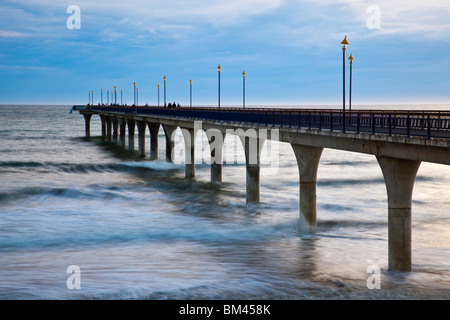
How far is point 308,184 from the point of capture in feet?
97.2

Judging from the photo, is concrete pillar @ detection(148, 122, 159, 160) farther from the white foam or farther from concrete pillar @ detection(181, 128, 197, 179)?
concrete pillar @ detection(181, 128, 197, 179)

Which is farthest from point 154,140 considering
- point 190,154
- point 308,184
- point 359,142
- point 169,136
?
point 359,142

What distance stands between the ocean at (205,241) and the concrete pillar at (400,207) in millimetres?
634

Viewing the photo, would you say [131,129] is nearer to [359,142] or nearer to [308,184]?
[308,184]

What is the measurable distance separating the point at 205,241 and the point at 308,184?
633 cm

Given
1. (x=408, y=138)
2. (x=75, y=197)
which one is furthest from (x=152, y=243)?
(x=75, y=197)

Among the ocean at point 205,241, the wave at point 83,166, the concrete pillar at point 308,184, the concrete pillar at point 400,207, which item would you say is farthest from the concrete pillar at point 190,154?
the concrete pillar at point 400,207

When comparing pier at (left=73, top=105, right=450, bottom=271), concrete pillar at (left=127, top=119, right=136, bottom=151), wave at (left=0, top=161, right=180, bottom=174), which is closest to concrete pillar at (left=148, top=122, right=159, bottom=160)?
wave at (left=0, top=161, right=180, bottom=174)

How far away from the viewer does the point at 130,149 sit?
290ft

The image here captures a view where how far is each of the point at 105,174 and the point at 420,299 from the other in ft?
151

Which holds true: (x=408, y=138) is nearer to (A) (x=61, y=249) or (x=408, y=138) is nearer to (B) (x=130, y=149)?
(A) (x=61, y=249)

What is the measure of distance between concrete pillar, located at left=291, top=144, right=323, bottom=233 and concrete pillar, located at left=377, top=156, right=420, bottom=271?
25.0 ft

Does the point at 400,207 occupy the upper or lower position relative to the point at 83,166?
upper
